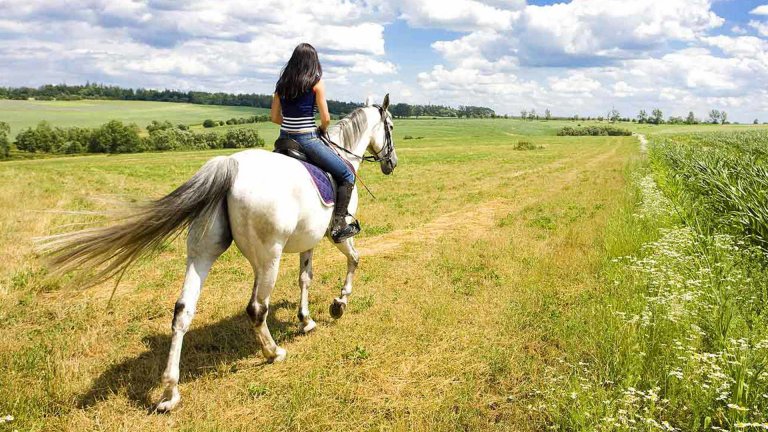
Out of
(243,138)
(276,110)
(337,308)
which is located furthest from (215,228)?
(243,138)

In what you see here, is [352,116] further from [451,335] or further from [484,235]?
[484,235]

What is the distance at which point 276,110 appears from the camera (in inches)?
226

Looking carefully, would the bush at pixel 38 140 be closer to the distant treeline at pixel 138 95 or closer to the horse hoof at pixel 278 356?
the distant treeline at pixel 138 95

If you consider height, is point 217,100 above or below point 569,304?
above

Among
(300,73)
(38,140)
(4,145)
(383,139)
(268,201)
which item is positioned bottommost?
(4,145)

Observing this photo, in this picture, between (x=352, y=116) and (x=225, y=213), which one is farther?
(x=352, y=116)

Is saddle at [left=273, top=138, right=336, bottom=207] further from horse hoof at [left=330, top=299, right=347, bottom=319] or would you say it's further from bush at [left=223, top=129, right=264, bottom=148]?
bush at [left=223, top=129, right=264, bottom=148]

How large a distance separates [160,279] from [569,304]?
7.07 meters

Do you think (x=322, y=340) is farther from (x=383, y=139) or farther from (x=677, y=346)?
(x=677, y=346)

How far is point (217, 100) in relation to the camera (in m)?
136

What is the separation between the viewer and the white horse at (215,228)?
4215 millimetres

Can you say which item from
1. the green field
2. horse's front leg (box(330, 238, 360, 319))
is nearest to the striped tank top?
horse's front leg (box(330, 238, 360, 319))

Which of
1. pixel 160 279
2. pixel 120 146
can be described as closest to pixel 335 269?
pixel 160 279

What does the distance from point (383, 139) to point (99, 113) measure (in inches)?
4460
